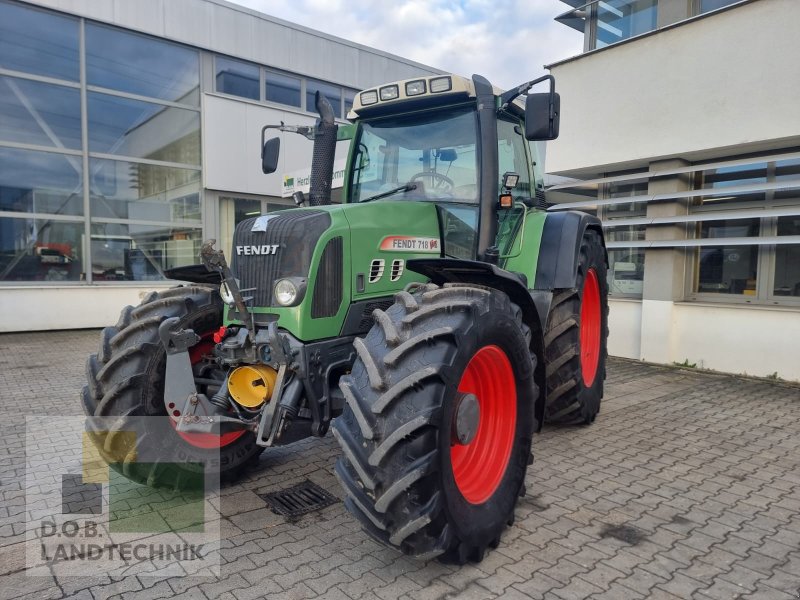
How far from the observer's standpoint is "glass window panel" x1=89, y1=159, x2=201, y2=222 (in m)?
10.5

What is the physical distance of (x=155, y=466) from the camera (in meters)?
3.09

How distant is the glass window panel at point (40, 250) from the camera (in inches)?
375

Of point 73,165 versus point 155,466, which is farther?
point 73,165

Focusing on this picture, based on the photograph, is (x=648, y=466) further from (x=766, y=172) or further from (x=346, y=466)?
(x=766, y=172)

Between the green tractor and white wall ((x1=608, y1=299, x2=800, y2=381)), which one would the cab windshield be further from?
white wall ((x1=608, y1=299, x2=800, y2=381))

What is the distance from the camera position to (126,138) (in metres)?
10.8

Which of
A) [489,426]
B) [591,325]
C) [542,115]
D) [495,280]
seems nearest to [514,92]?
[542,115]

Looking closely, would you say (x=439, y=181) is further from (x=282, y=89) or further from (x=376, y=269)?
(x=282, y=89)

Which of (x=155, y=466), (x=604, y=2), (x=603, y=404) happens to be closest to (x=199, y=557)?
(x=155, y=466)

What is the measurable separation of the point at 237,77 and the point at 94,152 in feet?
11.1

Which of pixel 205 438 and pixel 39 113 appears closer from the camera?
pixel 205 438

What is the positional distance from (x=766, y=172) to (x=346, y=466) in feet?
21.4

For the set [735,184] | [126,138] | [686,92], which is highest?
[126,138]

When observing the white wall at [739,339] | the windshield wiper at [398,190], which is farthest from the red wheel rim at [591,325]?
the white wall at [739,339]
